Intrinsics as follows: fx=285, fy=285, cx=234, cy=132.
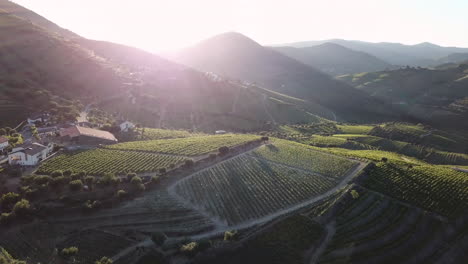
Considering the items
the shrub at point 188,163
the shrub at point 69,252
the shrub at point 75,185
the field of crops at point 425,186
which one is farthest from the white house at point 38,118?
the field of crops at point 425,186

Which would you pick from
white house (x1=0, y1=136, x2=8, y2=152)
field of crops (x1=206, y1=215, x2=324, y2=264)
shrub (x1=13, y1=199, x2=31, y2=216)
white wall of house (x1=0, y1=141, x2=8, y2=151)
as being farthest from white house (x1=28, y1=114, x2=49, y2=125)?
field of crops (x1=206, y1=215, x2=324, y2=264)

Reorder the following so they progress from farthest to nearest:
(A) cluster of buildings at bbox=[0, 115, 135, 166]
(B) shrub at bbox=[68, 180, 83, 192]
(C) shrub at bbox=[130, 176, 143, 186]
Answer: (A) cluster of buildings at bbox=[0, 115, 135, 166] < (C) shrub at bbox=[130, 176, 143, 186] < (B) shrub at bbox=[68, 180, 83, 192]

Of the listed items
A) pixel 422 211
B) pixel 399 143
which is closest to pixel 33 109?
pixel 422 211

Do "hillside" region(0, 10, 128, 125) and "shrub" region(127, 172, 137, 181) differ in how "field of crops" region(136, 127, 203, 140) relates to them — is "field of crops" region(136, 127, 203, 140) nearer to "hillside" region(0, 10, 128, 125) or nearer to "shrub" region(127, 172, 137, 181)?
"shrub" region(127, 172, 137, 181)

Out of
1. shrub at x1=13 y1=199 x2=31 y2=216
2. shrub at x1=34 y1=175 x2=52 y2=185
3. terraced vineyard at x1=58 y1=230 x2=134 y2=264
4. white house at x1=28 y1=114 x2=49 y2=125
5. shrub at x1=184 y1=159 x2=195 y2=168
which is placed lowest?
terraced vineyard at x1=58 y1=230 x2=134 y2=264

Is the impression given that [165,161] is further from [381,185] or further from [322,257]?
[381,185]

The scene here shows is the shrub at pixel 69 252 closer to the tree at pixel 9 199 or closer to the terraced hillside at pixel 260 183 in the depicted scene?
the tree at pixel 9 199
